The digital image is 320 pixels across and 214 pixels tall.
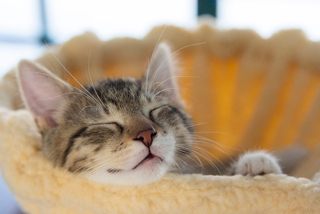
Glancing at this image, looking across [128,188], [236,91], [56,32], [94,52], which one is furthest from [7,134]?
[56,32]

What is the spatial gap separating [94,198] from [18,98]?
52 cm

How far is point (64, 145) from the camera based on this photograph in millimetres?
688

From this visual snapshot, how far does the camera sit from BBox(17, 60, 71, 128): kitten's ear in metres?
0.71

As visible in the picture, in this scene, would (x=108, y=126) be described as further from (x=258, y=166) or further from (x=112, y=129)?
(x=258, y=166)

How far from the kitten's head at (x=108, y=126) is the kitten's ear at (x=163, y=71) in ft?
0.08

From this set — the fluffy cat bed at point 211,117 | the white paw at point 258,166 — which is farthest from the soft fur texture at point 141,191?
the white paw at point 258,166

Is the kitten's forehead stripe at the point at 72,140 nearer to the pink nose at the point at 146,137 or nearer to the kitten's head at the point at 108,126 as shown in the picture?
the kitten's head at the point at 108,126

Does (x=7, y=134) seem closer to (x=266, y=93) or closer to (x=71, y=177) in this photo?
(x=71, y=177)

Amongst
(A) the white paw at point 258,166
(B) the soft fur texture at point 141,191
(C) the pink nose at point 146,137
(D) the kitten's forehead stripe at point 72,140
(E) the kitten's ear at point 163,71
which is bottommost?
(A) the white paw at point 258,166

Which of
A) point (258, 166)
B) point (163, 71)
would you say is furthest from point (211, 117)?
point (258, 166)

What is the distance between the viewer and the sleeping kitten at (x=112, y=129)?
0.59 m

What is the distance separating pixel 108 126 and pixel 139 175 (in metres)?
0.16

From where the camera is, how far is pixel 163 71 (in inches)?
37.1

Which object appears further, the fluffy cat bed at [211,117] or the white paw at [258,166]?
the white paw at [258,166]
